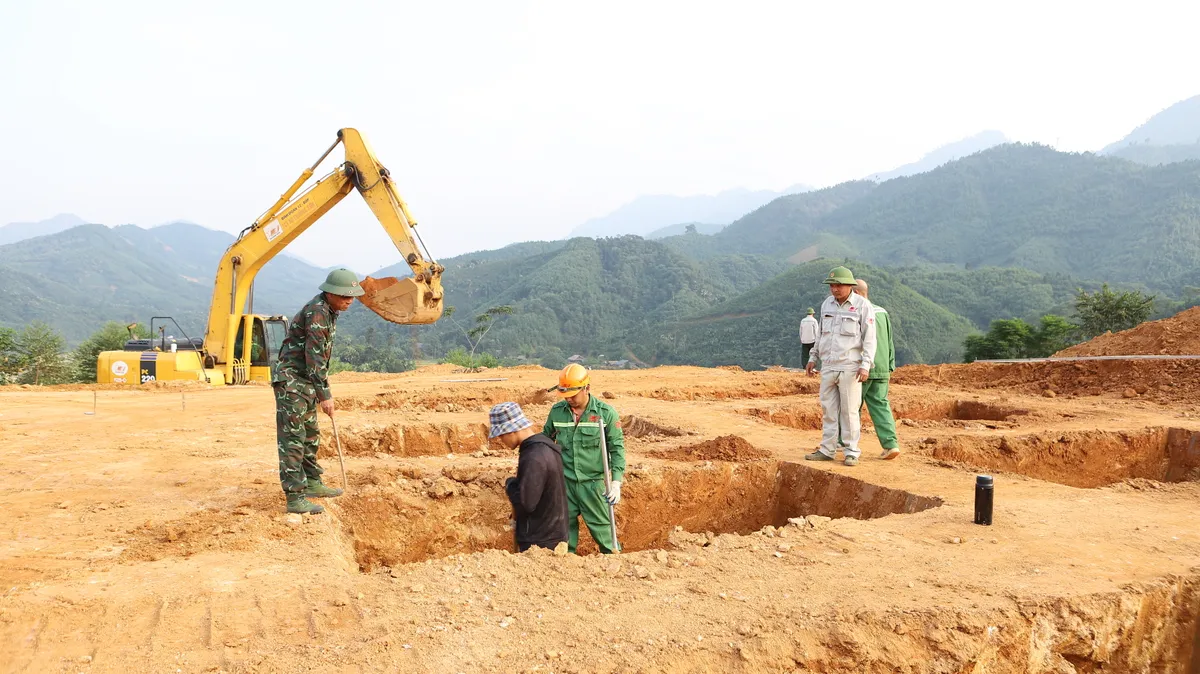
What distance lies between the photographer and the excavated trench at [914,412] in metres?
9.89

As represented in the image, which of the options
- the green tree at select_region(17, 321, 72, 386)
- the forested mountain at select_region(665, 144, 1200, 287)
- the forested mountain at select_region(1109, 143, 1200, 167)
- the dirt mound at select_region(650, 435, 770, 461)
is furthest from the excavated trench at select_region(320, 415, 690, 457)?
the forested mountain at select_region(1109, 143, 1200, 167)

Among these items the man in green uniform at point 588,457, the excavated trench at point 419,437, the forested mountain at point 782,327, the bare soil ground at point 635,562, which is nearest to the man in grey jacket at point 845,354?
the bare soil ground at point 635,562

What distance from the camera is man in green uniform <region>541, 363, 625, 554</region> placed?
4461mm

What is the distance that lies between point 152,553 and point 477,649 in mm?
2477

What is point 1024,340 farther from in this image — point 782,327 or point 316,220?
point 316,220

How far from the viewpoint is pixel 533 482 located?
13.3 ft

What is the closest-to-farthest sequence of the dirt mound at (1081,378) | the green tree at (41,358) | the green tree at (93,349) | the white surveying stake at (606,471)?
the white surveying stake at (606,471) < the dirt mound at (1081,378) < the green tree at (41,358) < the green tree at (93,349)

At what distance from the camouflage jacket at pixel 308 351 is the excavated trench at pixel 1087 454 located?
6035 millimetres

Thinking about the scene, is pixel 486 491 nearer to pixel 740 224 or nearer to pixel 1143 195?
pixel 1143 195

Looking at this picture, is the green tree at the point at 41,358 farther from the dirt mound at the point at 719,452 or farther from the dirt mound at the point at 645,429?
the dirt mound at the point at 719,452

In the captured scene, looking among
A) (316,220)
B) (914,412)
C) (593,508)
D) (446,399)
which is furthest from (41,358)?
(914,412)

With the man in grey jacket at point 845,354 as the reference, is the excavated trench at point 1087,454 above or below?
below

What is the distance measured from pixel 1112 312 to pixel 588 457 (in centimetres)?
2700

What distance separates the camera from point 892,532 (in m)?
4.47
